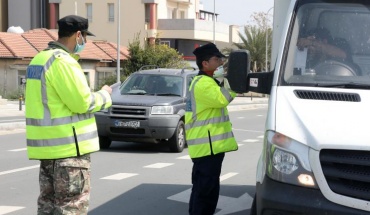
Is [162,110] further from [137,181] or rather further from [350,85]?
[350,85]

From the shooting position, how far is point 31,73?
512 centimetres

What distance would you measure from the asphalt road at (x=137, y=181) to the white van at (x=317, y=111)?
120 inches

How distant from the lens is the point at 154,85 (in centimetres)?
1510

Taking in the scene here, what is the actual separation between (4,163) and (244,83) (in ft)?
25.2

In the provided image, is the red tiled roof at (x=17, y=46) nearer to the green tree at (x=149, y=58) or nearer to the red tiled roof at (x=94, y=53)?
the red tiled roof at (x=94, y=53)

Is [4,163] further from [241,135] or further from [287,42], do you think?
[241,135]

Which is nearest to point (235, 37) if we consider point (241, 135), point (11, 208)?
point (241, 135)

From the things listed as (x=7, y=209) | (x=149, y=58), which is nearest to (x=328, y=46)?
(x=7, y=209)

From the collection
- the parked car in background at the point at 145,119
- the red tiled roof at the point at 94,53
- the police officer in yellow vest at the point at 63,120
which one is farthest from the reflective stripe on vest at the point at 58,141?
the red tiled roof at the point at 94,53

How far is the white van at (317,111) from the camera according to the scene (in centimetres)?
455

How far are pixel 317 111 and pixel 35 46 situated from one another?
145ft

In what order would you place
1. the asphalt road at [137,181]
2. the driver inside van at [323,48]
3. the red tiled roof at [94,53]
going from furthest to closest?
the red tiled roof at [94,53] < the asphalt road at [137,181] < the driver inside van at [323,48]

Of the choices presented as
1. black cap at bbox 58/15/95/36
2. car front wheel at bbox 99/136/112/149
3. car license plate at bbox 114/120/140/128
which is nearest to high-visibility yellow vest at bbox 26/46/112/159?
black cap at bbox 58/15/95/36

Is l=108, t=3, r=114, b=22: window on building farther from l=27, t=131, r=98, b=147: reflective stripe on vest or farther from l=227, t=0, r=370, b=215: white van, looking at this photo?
l=27, t=131, r=98, b=147: reflective stripe on vest
